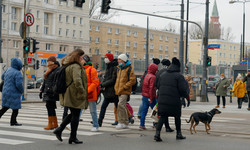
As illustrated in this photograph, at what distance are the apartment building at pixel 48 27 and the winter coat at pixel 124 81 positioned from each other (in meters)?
60.8

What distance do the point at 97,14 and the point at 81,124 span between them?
250 ft

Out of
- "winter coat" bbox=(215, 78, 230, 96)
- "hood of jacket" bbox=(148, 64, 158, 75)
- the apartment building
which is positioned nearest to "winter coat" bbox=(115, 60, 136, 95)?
"hood of jacket" bbox=(148, 64, 158, 75)

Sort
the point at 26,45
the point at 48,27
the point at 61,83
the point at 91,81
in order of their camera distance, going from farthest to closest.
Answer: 1. the point at 48,27
2. the point at 26,45
3. the point at 91,81
4. the point at 61,83

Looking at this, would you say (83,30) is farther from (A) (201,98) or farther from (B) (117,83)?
(B) (117,83)

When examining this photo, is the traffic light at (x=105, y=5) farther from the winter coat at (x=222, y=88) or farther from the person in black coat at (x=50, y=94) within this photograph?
the person in black coat at (x=50, y=94)

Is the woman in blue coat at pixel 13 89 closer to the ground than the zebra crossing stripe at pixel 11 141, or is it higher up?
higher up

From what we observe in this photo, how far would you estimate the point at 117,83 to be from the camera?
38.2ft

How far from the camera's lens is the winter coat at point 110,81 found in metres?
11.8

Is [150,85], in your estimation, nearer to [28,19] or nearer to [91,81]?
[91,81]

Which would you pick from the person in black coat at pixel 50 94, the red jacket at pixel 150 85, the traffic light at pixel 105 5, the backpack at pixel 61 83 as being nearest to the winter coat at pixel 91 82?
the person in black coat at pixel 50 94

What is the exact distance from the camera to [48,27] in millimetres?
81688

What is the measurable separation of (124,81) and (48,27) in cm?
7191

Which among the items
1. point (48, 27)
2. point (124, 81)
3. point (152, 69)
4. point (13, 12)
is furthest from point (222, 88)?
point (48, 27)

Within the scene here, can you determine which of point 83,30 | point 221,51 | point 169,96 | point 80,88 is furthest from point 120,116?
point 221,51
